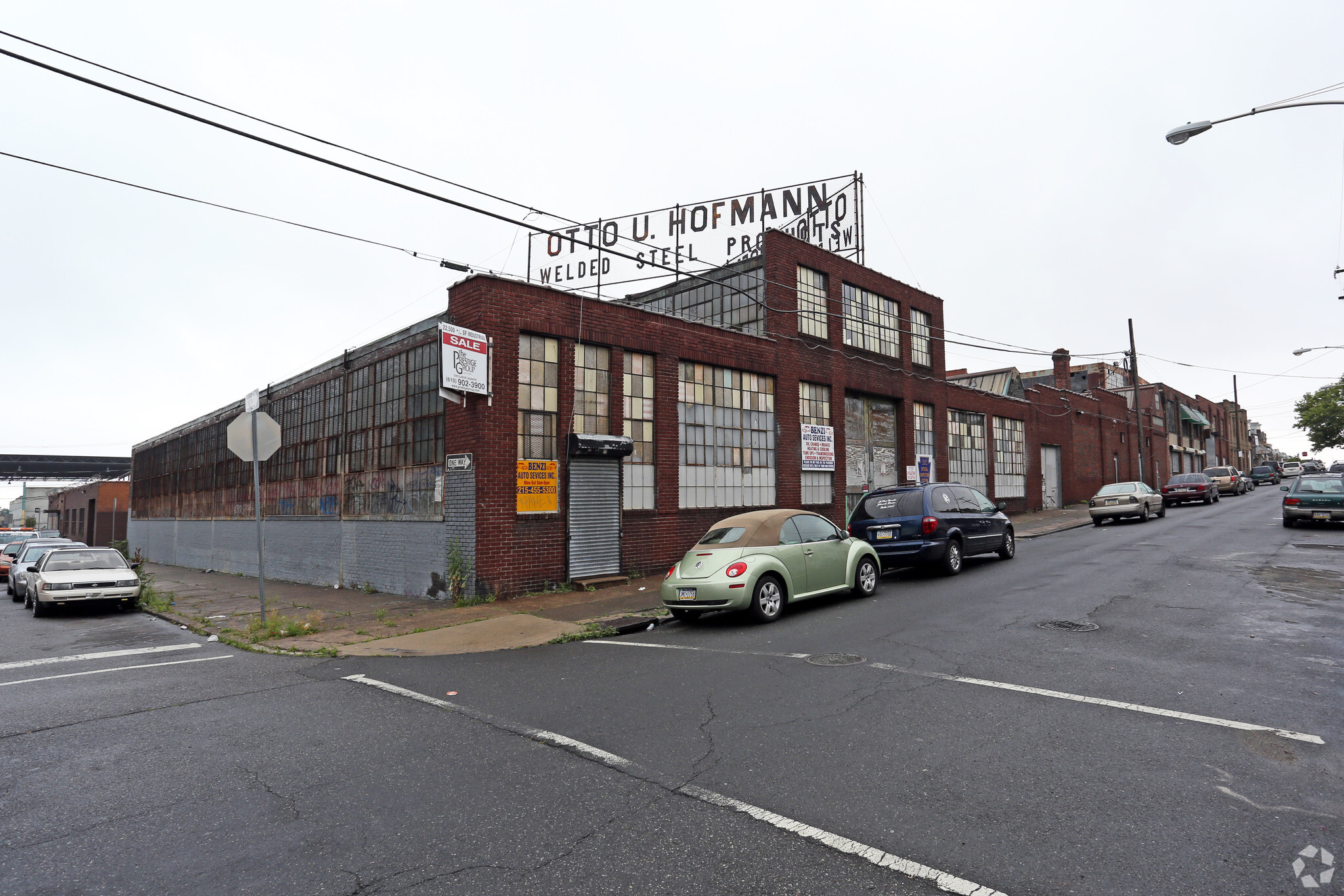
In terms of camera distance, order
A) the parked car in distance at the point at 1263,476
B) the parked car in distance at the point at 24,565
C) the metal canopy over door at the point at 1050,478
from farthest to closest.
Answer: the parked car in distance at the point at 1263,476
the metal canopy over door at the point at 1050,478
the parked car in distance at the point at 24,565

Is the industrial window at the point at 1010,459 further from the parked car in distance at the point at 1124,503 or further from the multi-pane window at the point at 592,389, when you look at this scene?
the multi-pane window at the point at 592,389

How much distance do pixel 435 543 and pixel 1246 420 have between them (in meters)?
121

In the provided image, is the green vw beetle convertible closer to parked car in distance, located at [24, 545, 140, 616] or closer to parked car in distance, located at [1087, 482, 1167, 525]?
parked car in distance, located at [24, 545, 140, 616]

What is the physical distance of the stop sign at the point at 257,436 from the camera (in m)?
11.3

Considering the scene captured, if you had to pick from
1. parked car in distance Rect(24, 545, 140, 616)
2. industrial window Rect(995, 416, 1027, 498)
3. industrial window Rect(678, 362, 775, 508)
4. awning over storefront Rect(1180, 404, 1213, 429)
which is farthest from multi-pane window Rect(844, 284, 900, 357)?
awning over storefront Rect(1180, 404, 1213, 429)

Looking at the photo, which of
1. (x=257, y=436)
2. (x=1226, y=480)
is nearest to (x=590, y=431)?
(x=257, y=436)

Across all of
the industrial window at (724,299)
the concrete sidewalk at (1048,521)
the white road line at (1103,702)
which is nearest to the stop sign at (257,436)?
the white road line at (1103,702)

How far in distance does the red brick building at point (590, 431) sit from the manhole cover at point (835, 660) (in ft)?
23.7

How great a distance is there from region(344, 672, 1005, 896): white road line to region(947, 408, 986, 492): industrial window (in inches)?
973

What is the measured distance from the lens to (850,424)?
22812 mm

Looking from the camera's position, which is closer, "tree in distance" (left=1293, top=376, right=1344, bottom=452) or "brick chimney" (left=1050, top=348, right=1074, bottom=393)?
"brick chimney" (left=1050, top=348, right=1074, bottom=393)

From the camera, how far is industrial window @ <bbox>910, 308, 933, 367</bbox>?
25812mm

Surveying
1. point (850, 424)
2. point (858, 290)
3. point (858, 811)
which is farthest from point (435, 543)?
point (858, 290)

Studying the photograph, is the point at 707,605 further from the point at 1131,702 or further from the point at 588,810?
the point at 588,810
